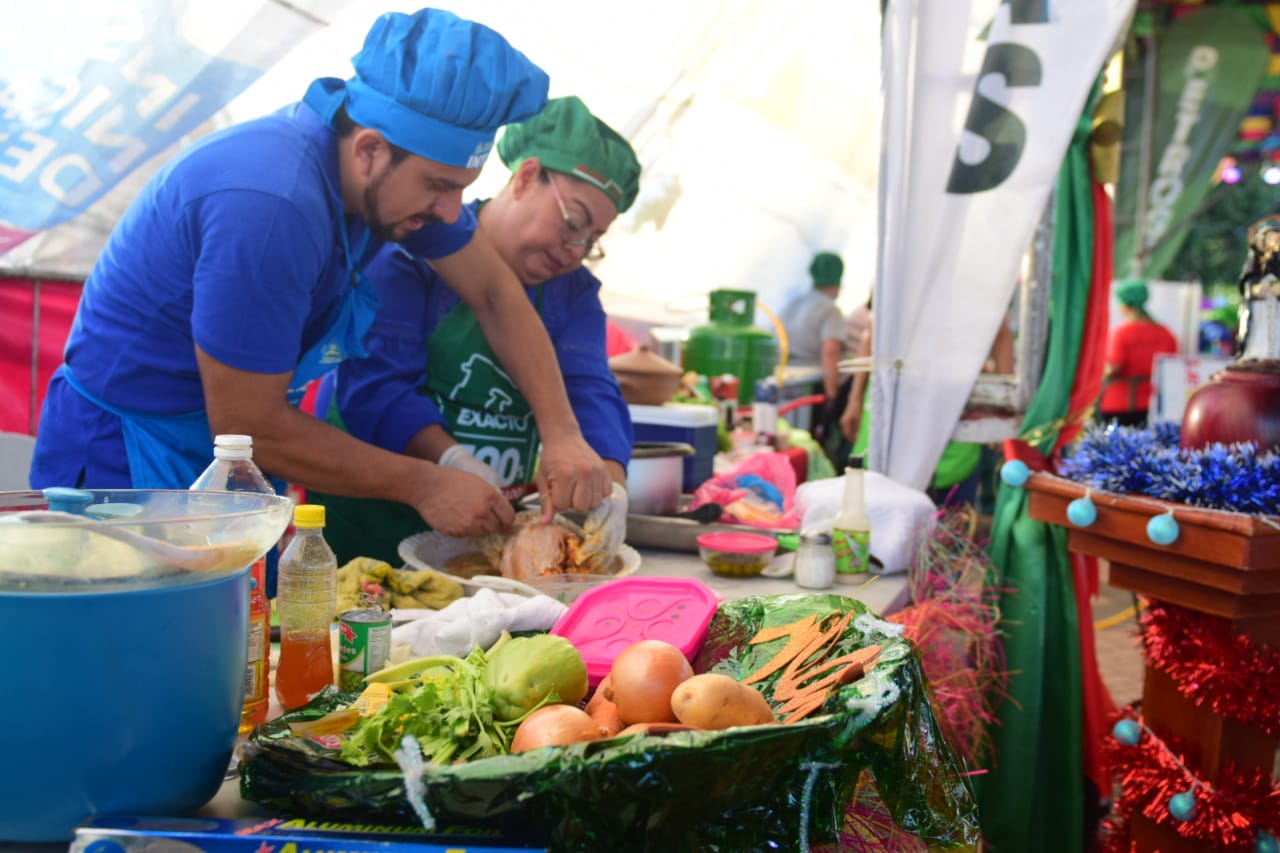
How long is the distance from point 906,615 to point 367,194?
137 centimetres

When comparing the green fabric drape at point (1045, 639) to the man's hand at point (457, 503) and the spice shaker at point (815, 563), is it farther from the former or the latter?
the man's hand at point (457, 503)

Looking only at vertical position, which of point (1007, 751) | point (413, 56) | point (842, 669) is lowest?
point (1007, 751)

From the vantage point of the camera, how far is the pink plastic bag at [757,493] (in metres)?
2.75

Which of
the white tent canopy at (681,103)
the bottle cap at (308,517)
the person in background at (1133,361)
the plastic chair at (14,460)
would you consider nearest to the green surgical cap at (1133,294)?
the person in background at (1133,361)

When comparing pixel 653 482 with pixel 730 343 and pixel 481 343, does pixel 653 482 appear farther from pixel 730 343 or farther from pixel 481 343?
pixel 730 343

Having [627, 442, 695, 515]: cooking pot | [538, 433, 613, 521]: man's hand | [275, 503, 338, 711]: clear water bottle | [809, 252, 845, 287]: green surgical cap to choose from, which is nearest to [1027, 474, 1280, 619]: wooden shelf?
[627, 442, 695, 515]: cooking pot

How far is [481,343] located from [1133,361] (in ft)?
22.6

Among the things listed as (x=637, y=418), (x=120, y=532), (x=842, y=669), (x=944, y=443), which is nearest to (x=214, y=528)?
(x=120, y=532)

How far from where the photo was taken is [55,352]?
111 inches

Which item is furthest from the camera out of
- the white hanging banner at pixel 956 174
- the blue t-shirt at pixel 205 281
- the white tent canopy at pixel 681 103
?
the white hanging banner at pixel 956 174

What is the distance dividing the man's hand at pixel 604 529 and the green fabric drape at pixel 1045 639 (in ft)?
3.64

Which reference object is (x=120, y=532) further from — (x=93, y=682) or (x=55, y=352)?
(x=55, y=352)

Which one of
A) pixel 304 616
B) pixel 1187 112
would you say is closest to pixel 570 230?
pixel 304 616

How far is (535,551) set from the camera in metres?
1.95
